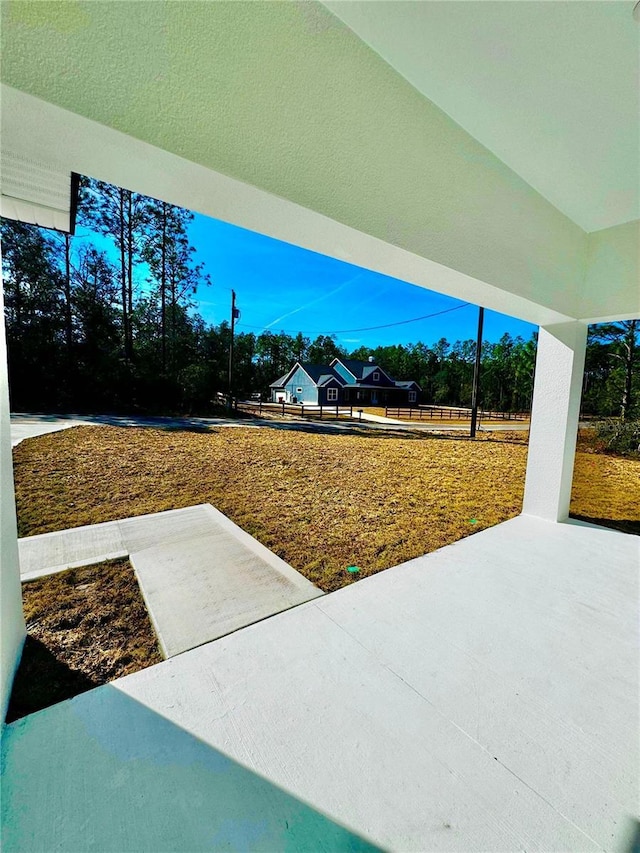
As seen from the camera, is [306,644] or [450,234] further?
[450,234]

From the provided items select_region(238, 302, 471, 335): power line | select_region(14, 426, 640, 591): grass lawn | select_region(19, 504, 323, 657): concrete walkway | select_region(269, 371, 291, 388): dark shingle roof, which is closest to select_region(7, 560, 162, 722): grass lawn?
select_region(19, 504, 323, 657): concrete walkway

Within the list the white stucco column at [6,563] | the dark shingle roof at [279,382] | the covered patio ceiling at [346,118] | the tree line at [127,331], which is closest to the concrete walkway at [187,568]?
the white stucco column at [6,563]

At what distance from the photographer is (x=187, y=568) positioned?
1805 mm

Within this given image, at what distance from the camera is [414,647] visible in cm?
129

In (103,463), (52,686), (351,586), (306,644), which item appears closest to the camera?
(52,686)

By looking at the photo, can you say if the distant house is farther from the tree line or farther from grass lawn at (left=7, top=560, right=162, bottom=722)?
grass lawn at (left=7, top=560, right=162, bottom=722)

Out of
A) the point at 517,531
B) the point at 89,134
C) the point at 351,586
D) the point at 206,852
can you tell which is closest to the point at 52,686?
the point at 206,852

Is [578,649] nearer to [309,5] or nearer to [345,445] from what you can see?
[309,5]

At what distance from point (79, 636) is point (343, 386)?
11.6m

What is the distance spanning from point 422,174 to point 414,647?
1.89 meters

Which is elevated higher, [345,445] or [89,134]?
[89,134]

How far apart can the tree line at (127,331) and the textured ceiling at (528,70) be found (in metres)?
2.05

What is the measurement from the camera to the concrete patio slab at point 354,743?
0.73 m

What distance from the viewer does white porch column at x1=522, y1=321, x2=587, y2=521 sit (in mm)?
2490
